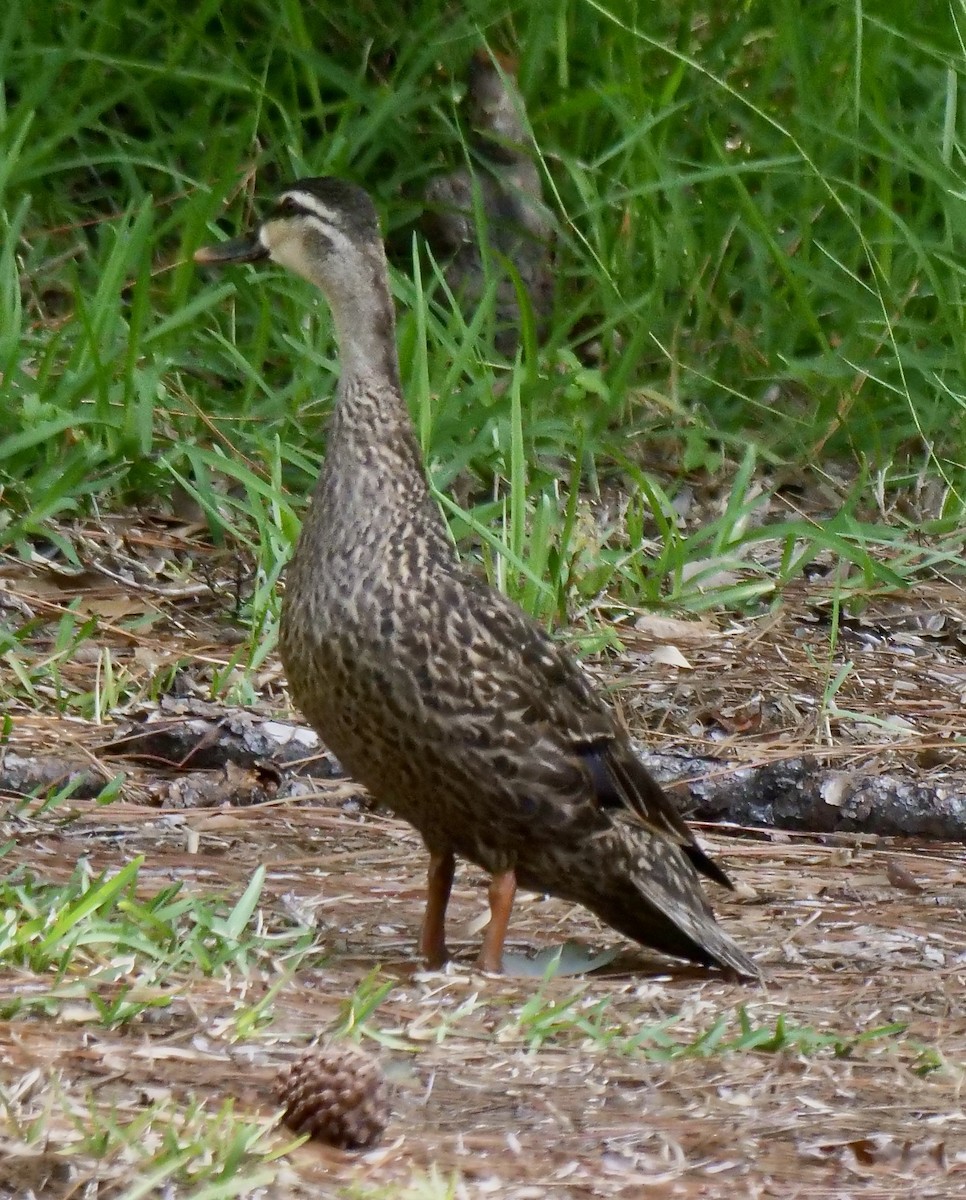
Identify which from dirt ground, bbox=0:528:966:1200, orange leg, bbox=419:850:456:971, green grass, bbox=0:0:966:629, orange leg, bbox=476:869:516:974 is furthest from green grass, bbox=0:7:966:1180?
orange leg, bbox=476:869:516:974

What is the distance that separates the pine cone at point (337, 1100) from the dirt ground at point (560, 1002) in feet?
0.09

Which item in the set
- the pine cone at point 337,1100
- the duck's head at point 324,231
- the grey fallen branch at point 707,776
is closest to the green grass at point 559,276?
the grey fallen branch at point 707,776

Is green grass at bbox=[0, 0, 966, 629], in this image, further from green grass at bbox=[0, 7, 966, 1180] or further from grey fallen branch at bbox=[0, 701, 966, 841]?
grey fallen branch at bbox=[0, 701, 966, 841]

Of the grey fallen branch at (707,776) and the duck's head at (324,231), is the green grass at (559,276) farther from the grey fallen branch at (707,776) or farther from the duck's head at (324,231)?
the duck's head at (324,231)

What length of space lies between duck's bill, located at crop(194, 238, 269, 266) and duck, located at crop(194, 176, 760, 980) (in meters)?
0.41

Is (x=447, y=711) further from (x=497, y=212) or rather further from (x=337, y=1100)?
(x=497, y=212)

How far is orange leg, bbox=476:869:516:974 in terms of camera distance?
11.9ft

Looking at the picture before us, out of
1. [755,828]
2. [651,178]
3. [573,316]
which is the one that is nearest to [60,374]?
[573,316]

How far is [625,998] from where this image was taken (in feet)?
11.2

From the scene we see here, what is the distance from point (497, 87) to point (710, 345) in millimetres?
1188

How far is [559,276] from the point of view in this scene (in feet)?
23.1

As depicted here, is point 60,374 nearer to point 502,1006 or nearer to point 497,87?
point 497,87

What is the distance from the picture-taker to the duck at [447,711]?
11.7ft

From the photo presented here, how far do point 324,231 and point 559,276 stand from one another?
118 inches
